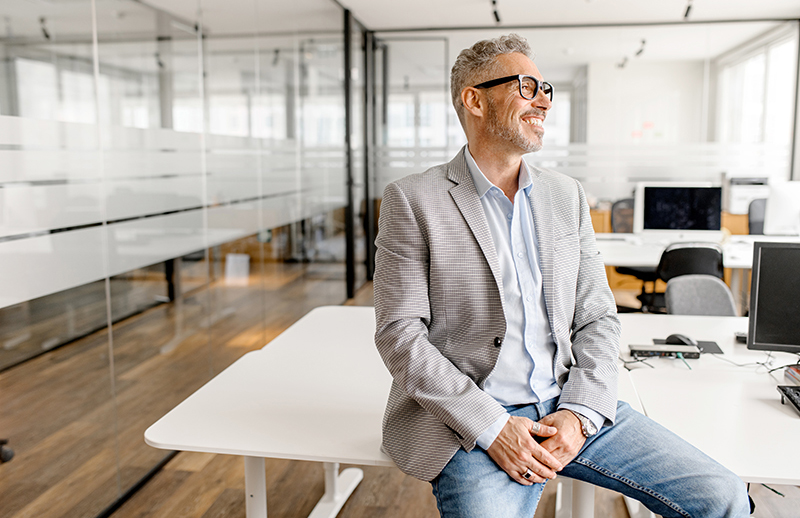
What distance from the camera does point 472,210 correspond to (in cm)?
156

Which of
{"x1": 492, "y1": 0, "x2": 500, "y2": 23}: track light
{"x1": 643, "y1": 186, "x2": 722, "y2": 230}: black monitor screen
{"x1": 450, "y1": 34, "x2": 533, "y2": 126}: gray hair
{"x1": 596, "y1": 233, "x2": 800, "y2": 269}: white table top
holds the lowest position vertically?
{"x1": 596, "y1": 233, "x2": 800, "y2": 269}: white table top

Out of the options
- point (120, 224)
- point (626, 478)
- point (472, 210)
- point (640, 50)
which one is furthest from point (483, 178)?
point (640, 50)

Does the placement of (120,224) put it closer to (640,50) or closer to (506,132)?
(506,132)

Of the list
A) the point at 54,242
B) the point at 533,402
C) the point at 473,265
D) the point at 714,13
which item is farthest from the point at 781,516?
the point at 714,13

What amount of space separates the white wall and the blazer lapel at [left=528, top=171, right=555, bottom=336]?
5.40 meters

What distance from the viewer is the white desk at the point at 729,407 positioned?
141cm

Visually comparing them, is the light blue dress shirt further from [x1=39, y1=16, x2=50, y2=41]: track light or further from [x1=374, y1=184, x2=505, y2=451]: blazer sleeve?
[x1=39, y1=16, x2=50, y2=41]: track light

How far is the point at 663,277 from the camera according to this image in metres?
4.23

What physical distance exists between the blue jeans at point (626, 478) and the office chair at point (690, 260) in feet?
9.49

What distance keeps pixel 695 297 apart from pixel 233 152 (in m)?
2.53

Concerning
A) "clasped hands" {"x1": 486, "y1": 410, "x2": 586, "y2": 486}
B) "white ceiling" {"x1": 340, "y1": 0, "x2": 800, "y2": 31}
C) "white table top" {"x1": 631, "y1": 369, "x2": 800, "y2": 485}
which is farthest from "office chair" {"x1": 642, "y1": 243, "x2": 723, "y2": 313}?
"clasped hands" {"x1": 486, "y1": 410, "x2": 586, "y2": 486}

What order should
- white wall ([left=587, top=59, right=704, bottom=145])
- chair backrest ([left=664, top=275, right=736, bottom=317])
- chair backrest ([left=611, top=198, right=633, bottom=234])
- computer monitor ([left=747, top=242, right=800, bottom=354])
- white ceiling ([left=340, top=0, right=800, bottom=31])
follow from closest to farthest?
computer monitor ([left=747, top=242, right=800, bottom=354]), chair backrest ([left=664, top=275, right=736, bottom=317]), white ceiling ([left=340, top=0, right=800, bottom=31]), chair backrest ([left=611, top=198, right=633, bottom=234]), white wall ([left=587, top=59, right=704, bottom=145])

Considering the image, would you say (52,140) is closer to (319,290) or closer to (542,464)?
(542,464)

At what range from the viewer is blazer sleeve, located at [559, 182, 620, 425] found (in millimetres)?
1508
